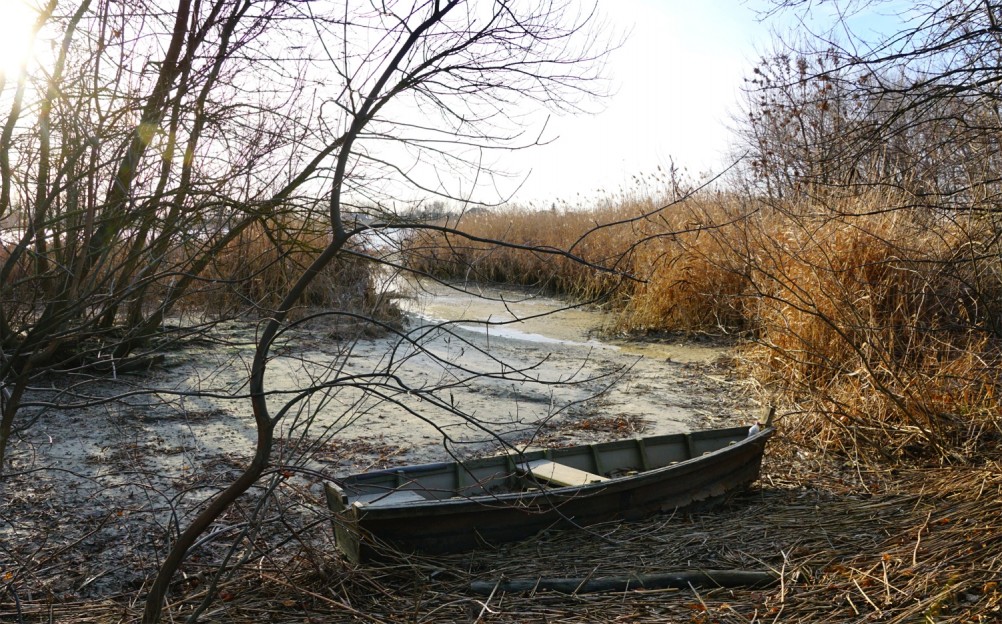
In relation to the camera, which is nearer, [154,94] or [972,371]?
[154,94]

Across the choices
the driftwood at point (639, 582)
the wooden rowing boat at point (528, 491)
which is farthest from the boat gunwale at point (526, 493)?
the driftwood at point (639, 582)

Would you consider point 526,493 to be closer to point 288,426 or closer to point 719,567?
point 719,567

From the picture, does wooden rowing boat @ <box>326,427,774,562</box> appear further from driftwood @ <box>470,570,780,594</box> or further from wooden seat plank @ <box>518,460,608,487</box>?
driftwood @ <box>470,570,780,594</box>

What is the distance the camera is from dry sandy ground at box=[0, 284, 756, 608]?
3.69 metres

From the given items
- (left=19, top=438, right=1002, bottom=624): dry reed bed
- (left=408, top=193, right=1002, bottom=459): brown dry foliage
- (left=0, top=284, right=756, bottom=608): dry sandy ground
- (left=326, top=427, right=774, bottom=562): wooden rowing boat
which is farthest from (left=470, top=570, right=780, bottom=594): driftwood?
(left=408, top=193, right=1002, bottom=459): brown dry foliage

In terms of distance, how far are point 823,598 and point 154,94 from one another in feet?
12.9

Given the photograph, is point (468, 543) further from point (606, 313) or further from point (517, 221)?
point (517, 221)

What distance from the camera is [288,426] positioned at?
6.93 metres

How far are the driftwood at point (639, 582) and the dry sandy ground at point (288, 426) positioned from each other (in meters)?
0.79

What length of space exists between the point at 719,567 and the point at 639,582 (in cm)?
51

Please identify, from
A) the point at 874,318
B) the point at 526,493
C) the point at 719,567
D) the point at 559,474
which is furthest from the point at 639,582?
the point at 874,318

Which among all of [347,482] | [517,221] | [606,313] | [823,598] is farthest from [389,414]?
[517,221]

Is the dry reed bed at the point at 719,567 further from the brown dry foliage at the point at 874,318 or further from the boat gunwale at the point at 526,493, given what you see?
the brown dry foliage at the point at 874,318

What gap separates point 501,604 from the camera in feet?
13.4
